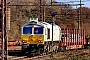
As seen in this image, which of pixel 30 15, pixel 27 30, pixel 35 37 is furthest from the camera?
pixel 30 15

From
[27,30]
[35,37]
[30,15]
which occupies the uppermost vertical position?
[30,15]

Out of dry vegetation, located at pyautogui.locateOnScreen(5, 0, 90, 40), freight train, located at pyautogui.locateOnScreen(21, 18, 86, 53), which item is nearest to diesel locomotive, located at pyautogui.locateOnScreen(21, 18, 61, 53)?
freight train, located at pyautogui.locateOnScreen(21, 18, 86, 53)

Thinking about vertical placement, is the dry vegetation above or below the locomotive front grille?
above

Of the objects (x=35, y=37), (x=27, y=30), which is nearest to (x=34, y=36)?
(x=35, y=37)

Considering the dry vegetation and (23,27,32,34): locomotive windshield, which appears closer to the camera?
(23,27,32,34): locomotive windshield

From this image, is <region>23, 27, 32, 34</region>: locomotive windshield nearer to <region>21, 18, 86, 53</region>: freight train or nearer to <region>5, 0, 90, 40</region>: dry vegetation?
<region>21, 18, 86, 53</region>: freight train

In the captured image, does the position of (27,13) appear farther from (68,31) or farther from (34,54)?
(34,54)

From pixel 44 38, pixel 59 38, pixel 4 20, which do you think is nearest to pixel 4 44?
pixel 4 20

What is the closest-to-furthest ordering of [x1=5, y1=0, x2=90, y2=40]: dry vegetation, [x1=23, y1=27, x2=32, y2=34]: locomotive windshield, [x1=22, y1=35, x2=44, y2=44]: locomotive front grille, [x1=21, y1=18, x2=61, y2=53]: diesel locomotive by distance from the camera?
[x1=21, y1=18, x2=61, y2=53]: diesel locomotive → [x1=22, y1=35, x2=44, y2=44]: locomotive front grille → [x1=23, y1=27, x2=32, y2=34]: locomotive windshield → [x1=5, y1=0, x2=90, y2=40]: dry vegetation

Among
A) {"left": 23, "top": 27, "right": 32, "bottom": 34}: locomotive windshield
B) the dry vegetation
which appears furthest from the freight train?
the dry vegetation

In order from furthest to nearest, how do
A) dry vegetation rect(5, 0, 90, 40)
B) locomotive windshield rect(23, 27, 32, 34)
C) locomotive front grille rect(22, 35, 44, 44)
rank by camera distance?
dry vegetation rect(5, 0, 90, 40) < locomotive windshield rect(23, 27, 32, 34) < locomotive front grille rect(22, 35, 44, 44)

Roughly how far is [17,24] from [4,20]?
1789 inches

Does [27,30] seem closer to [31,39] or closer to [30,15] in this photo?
[31,39]

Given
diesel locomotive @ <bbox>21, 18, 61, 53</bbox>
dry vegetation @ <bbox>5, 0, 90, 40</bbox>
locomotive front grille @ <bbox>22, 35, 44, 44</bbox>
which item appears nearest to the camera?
diesel locomotive @ <bbox>21, 18, 61, 53</bbox>
